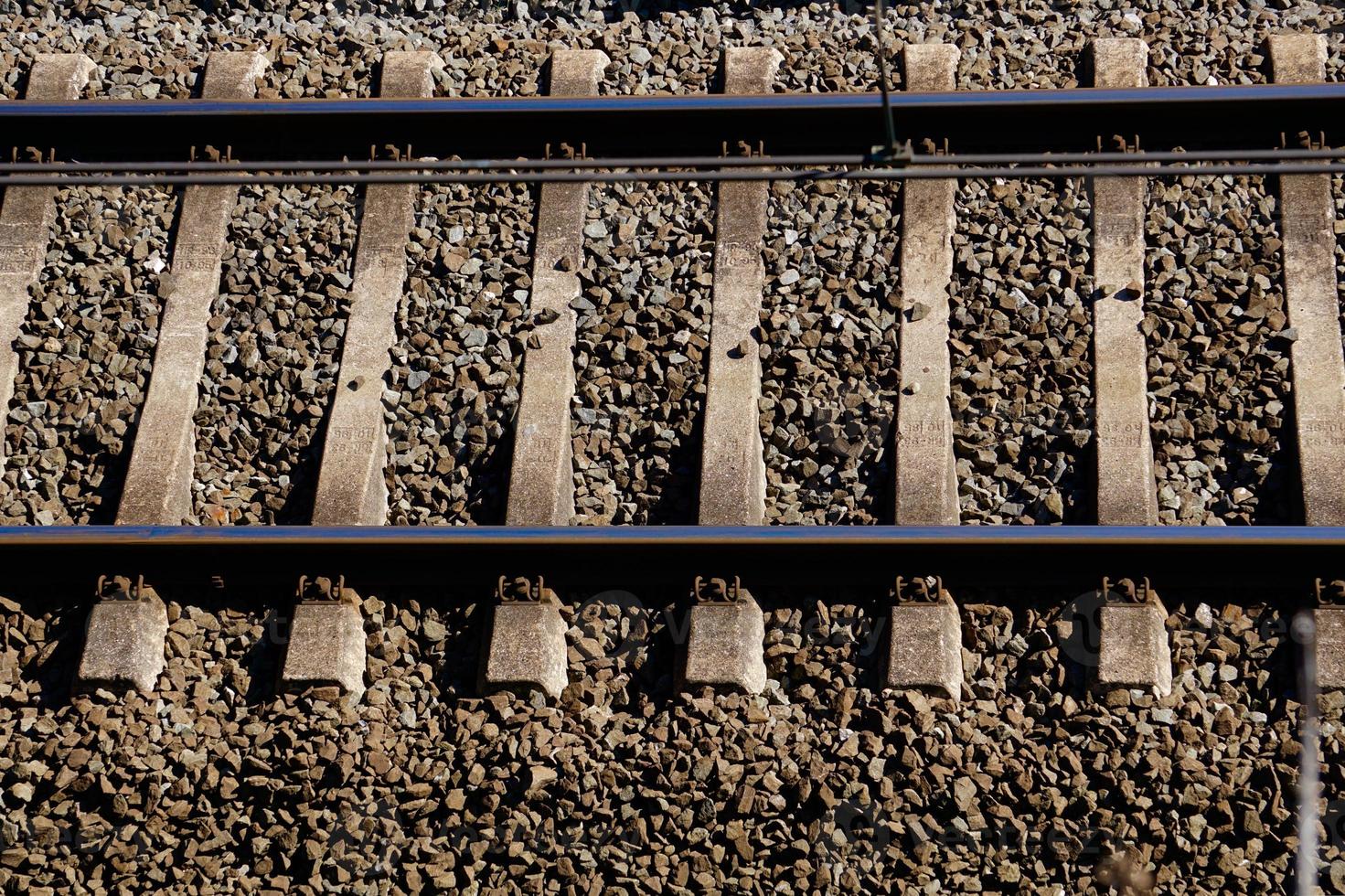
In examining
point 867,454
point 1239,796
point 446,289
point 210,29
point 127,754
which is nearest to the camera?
point 1239,796

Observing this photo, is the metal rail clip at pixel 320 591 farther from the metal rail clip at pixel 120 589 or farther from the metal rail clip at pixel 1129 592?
the metal rail clip at pixel 1129 592

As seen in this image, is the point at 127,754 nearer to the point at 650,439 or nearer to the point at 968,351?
Answer: the point at 650,439

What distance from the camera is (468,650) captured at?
7629mm

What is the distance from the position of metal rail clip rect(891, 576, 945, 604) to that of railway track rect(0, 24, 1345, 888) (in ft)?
0.04

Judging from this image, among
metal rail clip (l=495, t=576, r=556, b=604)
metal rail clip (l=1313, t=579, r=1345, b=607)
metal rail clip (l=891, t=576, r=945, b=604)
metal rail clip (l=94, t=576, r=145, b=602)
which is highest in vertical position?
metal rail clip (l=1313, t=579, r=1345, b=607)

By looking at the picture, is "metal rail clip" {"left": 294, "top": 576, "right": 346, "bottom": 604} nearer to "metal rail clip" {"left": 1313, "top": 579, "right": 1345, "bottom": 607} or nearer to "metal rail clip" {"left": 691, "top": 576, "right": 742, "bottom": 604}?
"metal rail clip" {"left": 691, "top": 576, "right": 742, "bottom": 604}

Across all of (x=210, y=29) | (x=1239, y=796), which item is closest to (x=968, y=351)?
(x=1239, y=796)

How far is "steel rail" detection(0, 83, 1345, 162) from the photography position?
859 cm

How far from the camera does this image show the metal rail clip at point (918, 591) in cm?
743

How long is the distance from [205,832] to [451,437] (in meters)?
2.15

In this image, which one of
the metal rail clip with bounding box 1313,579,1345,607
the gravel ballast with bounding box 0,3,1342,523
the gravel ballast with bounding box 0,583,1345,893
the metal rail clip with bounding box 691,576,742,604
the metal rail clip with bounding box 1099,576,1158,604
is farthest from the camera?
the gravel ballast with bounding box 0,3,1342,523

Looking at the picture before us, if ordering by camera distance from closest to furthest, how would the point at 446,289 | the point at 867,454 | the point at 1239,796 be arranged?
the point at 1239,796
the point at 867,454
the point at 446,289

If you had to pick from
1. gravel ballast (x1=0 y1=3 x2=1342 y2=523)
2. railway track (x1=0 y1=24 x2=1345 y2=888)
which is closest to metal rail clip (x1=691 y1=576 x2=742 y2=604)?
railway track (x1=0 y1=24 x2=1345 y2=888)

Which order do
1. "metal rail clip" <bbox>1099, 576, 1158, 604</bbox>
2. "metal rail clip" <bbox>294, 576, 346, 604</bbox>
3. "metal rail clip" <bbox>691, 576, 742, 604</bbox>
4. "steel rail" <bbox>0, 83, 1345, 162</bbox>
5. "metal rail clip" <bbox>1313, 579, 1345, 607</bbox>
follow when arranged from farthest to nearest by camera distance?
"steel rail" <bbox>0, 83, 1345, 162</bbox>, "metal rail clip" <bbox>294, 576, 346, 604</bbox>, "metal rail clip" <bbox>691, 576, 742, 604</bbox>, "metal rail clip" <bbox>1099, 576, 1158, 604</bbox>, "metal rail clip" <bbox>1313, 579, 1345, 607</bbox>
